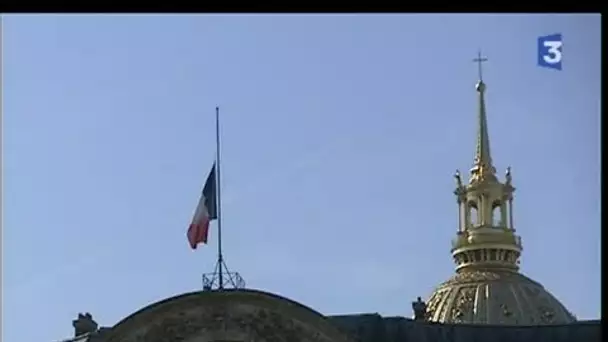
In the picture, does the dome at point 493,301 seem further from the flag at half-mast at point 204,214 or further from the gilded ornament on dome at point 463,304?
the flag at half-mast at point 204,214

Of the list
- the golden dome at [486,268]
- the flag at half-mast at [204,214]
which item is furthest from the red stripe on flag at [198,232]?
the golden dome at [486,268]

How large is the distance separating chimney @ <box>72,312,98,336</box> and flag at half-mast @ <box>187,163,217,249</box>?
10.4 ft

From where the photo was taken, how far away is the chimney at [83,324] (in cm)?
4153

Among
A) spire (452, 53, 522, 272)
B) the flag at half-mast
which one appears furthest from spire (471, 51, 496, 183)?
the flag at half-mast

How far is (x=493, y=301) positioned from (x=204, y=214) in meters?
29.4

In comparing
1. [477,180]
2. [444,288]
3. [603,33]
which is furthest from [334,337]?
[477,180]

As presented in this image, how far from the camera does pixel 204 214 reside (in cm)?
4106

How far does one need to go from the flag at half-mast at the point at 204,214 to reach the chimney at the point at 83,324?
3.17 m

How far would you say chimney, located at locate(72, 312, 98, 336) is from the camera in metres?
41.5

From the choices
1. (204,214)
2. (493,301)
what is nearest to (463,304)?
(493,301)

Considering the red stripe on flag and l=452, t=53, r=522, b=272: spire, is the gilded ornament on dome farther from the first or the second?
the red stripe on flag

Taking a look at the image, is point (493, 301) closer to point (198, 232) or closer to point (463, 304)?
point (463, 304)

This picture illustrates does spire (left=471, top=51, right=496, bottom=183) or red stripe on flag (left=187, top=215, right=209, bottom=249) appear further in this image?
spire (left=471, top=51, right=496, bottom=183)
